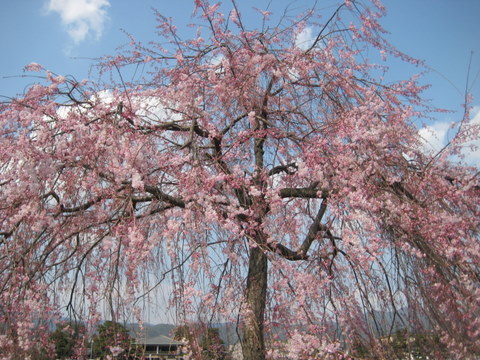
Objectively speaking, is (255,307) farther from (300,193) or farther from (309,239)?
(300,193)

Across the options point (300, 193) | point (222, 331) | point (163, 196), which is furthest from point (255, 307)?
point (163, 196)

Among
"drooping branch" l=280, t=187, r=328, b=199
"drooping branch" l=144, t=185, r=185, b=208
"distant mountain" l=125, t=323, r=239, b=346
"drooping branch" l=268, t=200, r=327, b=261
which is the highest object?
"drooping branch" l=280, t=187, r=328, b=199

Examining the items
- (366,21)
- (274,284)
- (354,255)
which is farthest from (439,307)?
(366,21)

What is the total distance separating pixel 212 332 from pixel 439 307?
5.94 ft

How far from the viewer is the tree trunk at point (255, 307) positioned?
3176 mm

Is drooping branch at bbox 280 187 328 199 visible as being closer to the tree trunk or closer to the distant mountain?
the tree trunk

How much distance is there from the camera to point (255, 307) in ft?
11.4

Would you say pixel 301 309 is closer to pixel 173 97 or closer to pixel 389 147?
pixel 389 147

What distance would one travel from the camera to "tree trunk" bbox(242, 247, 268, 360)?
10.4ft

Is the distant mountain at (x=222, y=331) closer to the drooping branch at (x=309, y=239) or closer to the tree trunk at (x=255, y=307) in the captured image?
the tree trunk at (x=255, y=307)

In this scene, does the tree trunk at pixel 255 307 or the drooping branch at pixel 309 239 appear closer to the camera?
the tree trunk at pixel 255 307

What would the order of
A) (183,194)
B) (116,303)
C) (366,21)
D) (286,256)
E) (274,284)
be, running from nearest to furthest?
(116,303)
(183,194)
(274,284)
(286,256)
(366,21)

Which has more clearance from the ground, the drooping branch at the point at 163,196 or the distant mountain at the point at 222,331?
the drooping branch at the point at 163,196

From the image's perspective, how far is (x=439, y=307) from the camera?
10.0ft
